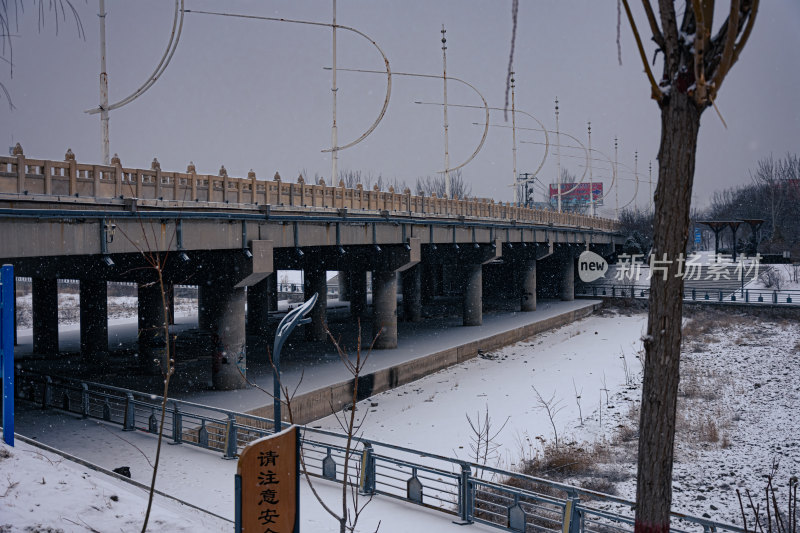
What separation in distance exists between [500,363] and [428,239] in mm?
7996

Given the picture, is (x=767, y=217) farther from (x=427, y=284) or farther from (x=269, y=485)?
(x=269, y=485)

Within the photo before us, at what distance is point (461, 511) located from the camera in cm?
1254

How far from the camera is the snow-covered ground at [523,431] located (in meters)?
10.5

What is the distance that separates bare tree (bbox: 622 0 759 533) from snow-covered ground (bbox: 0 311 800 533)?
7.22 metres

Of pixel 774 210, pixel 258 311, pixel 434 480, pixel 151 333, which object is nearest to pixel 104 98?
pixel 151 333

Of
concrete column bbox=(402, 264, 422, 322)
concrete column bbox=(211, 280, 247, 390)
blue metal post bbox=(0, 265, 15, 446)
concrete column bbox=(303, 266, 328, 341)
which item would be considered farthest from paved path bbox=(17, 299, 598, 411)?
blue metal post bbox=(0, 265, 15, 446)

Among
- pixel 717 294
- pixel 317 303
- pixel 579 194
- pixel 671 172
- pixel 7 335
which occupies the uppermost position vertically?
pixel 579 194

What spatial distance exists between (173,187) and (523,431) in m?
13.7

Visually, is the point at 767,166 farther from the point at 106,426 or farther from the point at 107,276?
the point at 106,426

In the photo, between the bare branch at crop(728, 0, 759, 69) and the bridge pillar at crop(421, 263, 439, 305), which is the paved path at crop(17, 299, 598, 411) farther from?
the bare branch at crop(728, 0, 759, 69)

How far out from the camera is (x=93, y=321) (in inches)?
1361

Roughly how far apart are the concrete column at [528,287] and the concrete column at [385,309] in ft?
72.0

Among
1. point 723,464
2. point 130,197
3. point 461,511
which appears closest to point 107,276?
point 130,197

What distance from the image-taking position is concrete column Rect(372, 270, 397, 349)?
118 ft
